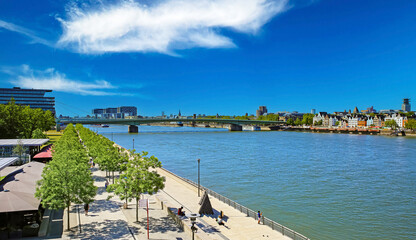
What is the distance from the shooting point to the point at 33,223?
17062 millimetres

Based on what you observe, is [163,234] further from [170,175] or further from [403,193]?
[403,193]

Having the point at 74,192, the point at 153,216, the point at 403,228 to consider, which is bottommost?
the point at 403,228

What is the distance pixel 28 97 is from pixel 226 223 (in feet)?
670

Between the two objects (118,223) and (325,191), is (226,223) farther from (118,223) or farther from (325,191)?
(325,191)

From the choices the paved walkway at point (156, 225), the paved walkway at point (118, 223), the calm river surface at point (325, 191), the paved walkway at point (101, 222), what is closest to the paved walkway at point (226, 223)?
the paved walkway at point (156, 225)

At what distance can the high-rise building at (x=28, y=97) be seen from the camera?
598 ft

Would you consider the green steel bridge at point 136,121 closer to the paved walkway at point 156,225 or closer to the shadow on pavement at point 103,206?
the shadow on pavement at point 103,206

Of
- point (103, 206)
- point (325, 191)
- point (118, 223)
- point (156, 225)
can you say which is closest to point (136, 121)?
point (325, 191)

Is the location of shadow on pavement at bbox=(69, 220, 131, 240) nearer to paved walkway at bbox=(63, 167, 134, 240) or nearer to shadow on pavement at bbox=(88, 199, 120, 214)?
paved walkway at bbox=(63, 167, 134, 240)

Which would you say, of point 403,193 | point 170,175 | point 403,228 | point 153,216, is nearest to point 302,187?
point 403,193

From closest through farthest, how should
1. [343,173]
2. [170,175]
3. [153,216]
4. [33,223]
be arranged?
[33,223], [153,216], [170,175], [343,173]

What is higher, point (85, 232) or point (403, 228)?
point (85, 232)

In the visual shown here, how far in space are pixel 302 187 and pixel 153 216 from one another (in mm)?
21021

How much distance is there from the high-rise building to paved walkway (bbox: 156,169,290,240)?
18234cm
